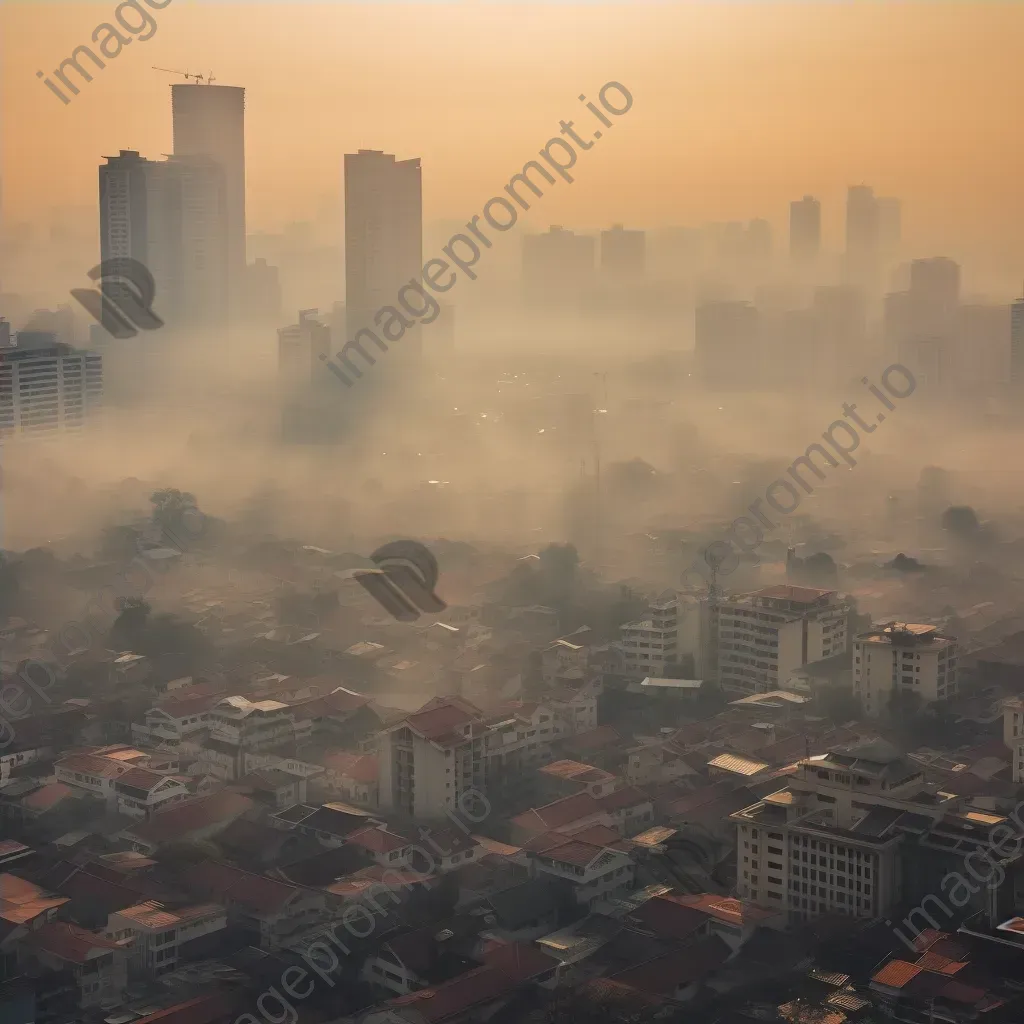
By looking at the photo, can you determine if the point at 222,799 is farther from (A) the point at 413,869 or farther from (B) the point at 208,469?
(B) the point at 208,469

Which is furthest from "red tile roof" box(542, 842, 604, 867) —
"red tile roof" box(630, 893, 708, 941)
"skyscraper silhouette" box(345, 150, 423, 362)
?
"skyscraper silhouette" box(345, 150, 423, 362)

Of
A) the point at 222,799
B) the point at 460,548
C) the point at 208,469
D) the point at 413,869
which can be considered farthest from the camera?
the point at 208,469

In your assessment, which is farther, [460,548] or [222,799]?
[460,548]

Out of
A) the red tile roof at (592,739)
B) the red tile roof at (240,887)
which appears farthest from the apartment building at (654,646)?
the red tile roof at (240,887)

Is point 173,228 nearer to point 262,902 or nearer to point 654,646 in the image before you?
point 654,646

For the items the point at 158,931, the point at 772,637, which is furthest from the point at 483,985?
the point at 772,637

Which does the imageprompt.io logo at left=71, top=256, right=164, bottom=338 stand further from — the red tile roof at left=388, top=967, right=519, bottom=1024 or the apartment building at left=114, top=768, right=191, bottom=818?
the red tile roof at left=388, top=967, right=519, bottom=1024

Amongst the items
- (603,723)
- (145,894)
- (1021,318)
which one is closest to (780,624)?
(603,723)
